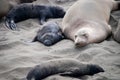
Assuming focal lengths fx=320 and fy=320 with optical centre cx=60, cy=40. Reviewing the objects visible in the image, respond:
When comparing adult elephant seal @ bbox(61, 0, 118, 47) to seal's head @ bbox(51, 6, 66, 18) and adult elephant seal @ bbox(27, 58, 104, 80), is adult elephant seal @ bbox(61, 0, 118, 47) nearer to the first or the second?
seal's head @ bbox(51, 6, 66, 18)

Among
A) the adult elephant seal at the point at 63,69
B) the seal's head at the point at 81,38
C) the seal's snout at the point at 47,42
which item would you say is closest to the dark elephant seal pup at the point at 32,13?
the seal's snout at the point at 47,42

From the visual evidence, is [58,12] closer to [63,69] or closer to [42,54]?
[42,54]

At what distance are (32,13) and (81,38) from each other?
217 centimetres

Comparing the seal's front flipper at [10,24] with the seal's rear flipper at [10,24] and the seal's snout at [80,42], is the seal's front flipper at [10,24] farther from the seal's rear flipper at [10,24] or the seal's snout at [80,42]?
the seal's snout at [80,42]

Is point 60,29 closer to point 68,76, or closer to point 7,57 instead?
point 7,57

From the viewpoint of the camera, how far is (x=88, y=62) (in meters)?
4.15

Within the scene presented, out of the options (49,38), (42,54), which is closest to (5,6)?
(49,38)

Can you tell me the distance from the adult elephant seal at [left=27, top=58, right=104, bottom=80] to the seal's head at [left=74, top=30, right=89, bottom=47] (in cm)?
93

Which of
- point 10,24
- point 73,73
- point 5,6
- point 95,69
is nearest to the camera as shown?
point 73,73

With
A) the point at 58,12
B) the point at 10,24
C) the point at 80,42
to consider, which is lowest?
the point at 10,24

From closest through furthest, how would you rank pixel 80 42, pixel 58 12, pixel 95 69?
pixel 95 69
pixel 80 42
pixel 58 12

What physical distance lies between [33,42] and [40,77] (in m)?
1.66

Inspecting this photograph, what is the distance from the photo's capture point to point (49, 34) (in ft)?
18.0

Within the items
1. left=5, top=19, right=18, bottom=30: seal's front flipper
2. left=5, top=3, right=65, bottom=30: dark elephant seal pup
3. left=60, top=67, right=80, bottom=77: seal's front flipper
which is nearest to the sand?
left=60, top=67, right=80, bottom=77: seal's front flipper
